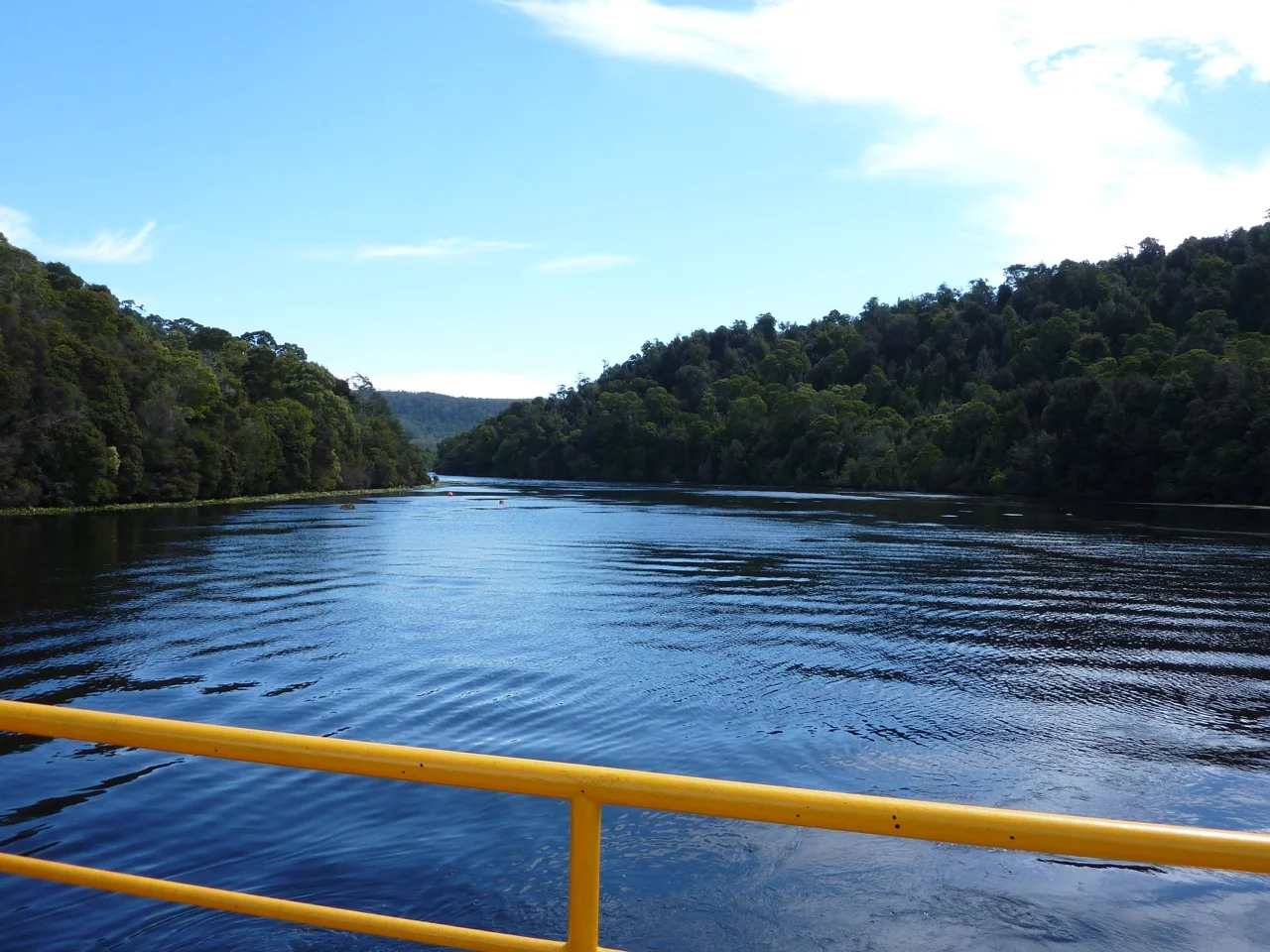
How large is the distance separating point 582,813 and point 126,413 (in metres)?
73.4

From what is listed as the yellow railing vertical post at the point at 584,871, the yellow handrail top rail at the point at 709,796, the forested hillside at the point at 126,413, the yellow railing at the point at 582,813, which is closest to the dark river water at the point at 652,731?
the yellow railing at the point at 582,813

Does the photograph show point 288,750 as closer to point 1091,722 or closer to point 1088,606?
point 1091,722

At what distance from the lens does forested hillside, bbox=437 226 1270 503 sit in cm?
9088

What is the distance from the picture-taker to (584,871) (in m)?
2.77

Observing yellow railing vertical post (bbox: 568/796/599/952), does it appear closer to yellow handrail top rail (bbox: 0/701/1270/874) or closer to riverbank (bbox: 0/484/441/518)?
yellow handrail top rail (bbox: 0/701/1270/874)

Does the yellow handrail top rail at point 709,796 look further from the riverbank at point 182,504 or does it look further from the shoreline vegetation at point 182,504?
the riverbank at point 182,504

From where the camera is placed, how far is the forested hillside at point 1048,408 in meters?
90.9

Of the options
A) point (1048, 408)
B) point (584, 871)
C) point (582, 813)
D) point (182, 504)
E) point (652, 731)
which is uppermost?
point (1048, 408)

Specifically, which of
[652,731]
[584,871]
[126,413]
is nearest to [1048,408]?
[126,413]

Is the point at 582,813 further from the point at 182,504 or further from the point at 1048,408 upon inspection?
the point at 1048,408

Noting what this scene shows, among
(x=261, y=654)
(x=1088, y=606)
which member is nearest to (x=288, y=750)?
(x=261, y=654)

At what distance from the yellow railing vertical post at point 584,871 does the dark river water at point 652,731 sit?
13.8 feet

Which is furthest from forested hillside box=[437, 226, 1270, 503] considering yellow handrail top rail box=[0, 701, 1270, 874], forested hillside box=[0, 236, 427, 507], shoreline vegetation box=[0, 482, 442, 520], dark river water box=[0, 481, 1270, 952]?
yellow handrail top rail box=[0, 701, 1270, 874]

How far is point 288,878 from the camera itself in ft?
25.8
